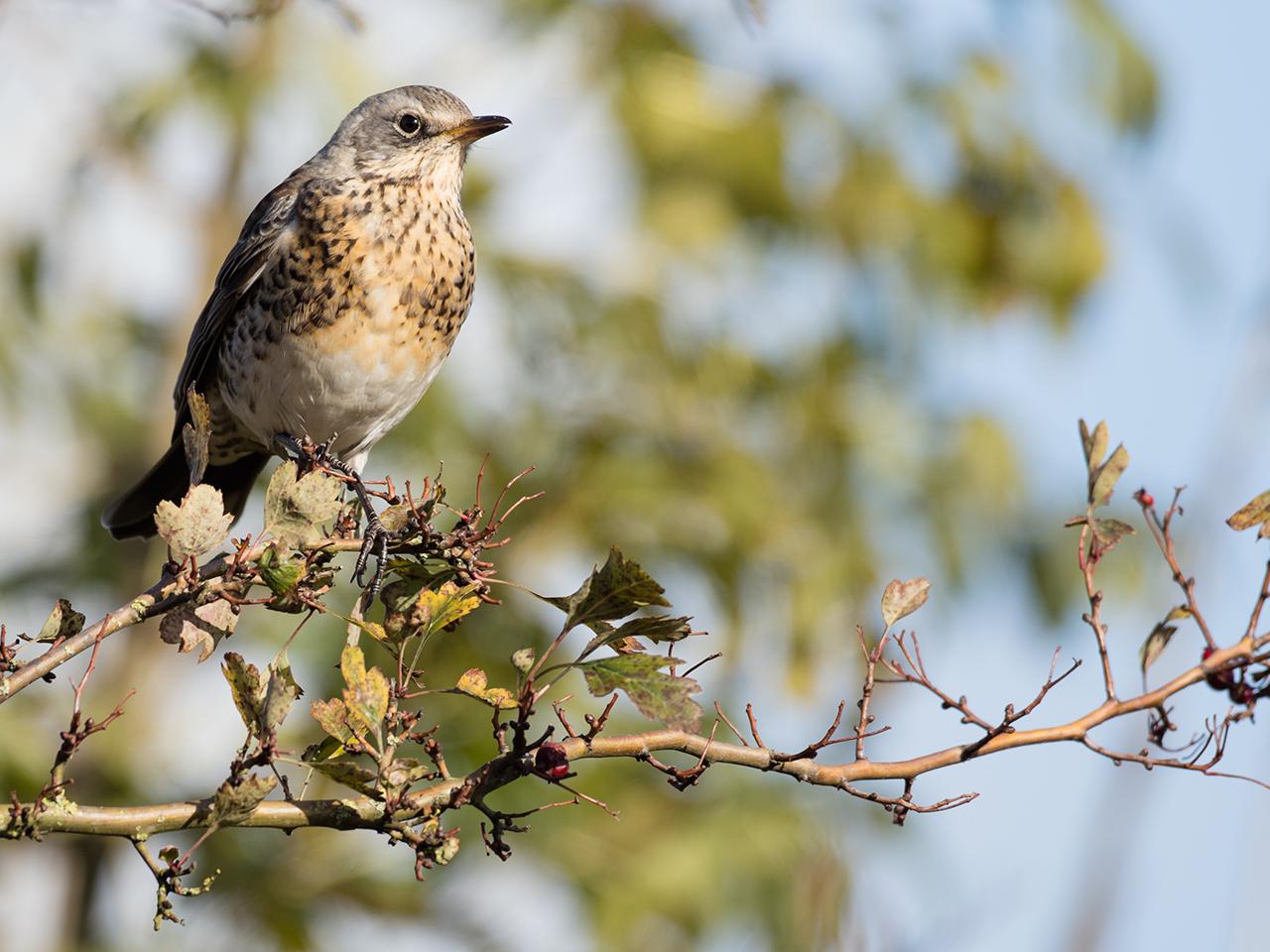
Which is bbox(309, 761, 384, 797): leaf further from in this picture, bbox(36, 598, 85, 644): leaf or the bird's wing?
the bird's wing

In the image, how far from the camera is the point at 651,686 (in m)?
1.57

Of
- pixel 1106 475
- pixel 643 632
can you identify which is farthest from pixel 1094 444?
pixel 643 632

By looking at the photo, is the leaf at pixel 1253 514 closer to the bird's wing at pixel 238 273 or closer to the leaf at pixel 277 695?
the leaf at pixel 277 695

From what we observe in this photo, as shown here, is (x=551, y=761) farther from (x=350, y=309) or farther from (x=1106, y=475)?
(x=350, y=309)

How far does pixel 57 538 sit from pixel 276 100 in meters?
1.79

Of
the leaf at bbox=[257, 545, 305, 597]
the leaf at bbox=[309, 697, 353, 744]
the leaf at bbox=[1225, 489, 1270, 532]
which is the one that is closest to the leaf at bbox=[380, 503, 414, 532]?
the leaf at bbox=[257, 545, 305, 597]

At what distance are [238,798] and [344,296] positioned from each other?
178 centimetres

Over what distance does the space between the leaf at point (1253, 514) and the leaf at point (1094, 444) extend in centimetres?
14

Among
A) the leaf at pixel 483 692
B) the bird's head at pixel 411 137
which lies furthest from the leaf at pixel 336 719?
the bird's head at pixel 411 137

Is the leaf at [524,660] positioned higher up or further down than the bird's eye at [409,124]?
further down

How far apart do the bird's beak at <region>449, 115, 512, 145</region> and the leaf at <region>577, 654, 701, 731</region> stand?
2050mm

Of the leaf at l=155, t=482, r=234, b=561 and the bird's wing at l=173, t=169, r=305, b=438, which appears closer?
the leaf at l=155, t=482, r=234, b=561

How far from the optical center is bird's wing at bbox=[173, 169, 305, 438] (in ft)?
10.8

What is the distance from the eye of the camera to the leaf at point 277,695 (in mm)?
1545
